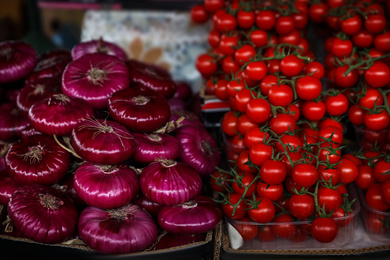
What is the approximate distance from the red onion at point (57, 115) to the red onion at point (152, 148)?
0.25 metres

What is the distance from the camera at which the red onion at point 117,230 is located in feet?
5.10

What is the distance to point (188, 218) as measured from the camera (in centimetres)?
163

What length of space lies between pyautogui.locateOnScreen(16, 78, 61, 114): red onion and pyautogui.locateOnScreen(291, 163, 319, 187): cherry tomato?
1139 mm

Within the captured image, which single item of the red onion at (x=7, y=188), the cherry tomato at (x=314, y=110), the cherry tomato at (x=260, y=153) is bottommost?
the red onion at (x=7, y=188)

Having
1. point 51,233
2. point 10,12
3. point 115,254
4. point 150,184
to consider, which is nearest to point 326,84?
point 150,184

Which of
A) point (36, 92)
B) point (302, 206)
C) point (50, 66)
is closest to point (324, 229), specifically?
point (302, 206)

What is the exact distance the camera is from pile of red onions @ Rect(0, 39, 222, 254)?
5.24 ft

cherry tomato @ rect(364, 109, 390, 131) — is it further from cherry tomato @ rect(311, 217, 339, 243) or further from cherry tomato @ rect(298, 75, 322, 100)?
cherry tomato @ rect(311, 217, 339, 243)

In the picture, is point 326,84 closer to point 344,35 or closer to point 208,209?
point 344,35

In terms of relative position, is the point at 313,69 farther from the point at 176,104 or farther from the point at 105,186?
the point at 105,186

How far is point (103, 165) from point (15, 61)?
3.10ft

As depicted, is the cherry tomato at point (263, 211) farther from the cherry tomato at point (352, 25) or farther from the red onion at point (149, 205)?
the cherry tomato at point (352, 25)

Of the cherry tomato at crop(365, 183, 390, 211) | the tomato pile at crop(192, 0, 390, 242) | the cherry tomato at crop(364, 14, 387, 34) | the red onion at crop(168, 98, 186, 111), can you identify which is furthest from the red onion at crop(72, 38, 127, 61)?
the cherry tomato at crop(365, 183, 390, 211)

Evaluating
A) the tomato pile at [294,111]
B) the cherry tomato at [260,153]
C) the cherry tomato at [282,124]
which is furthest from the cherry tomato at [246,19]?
the cherry tomato at [260,153]
